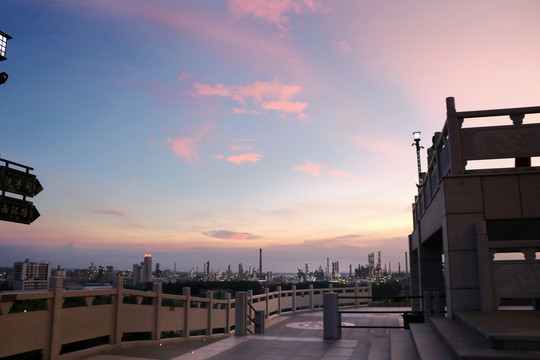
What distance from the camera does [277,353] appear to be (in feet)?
34.1

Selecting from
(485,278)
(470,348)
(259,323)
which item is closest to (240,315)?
(259,323)

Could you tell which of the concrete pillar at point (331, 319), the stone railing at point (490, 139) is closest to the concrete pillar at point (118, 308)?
the concrete pillar at point (331, 319)

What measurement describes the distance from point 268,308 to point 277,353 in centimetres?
985

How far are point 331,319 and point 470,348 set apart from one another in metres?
7.56

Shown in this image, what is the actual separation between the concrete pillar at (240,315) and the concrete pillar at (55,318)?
6.34 meters

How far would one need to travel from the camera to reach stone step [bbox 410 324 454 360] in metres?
6.07

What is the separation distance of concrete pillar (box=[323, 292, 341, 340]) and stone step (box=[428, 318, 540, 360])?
5517mm

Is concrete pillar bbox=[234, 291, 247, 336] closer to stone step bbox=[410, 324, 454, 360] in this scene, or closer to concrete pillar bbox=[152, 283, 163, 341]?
concrete pillar bbox=[152, 283, 163, 341]

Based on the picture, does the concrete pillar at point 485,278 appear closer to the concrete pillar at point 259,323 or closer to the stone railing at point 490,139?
the stone railing at point 490,139

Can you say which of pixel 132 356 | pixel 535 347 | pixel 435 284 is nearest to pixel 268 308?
pixel 435 284

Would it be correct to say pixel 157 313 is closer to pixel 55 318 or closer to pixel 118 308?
pixel 118 308

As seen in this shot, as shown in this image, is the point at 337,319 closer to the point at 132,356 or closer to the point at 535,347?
the point at 132,356

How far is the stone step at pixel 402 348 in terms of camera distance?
7473 millimetres

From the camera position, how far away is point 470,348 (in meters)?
5.38
